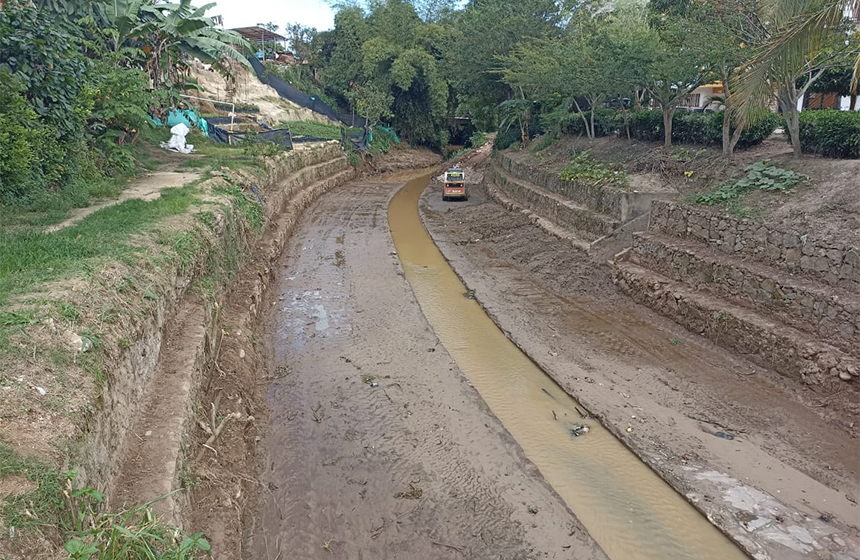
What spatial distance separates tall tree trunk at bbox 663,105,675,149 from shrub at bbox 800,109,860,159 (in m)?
5.09

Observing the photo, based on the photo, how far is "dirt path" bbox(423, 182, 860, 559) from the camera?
7969 mm

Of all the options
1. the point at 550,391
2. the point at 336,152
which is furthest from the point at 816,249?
the point at 336,152

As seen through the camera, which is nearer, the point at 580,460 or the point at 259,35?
the point at 580,460

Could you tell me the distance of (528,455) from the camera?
965 centimetres

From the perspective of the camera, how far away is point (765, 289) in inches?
476

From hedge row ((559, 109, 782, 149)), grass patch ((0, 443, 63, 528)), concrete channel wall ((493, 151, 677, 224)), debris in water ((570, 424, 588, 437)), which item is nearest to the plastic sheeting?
concrete channel wall ((493, 151, 677, 224))

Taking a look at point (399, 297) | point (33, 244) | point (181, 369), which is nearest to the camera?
point (181, 369)

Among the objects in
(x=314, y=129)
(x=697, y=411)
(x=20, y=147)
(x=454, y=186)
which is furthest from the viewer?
(x=314, y=129)

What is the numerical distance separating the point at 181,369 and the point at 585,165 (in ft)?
60.8

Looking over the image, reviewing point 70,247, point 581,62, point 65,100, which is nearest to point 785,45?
point 70,247

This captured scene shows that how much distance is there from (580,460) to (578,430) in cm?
82

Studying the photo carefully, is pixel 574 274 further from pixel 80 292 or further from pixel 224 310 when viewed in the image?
pixel 80 292

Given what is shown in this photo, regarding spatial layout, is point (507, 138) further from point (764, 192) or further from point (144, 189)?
point (144, 189)

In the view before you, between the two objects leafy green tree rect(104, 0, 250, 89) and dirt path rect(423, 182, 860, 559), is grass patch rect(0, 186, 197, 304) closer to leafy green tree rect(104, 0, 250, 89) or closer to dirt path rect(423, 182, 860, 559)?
dirt path rect(423, 182, 860, 559)
